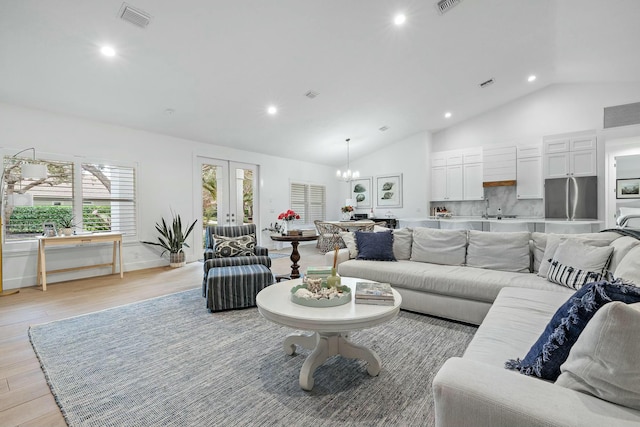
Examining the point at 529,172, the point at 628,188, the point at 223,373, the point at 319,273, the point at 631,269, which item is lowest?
the point at 223,373

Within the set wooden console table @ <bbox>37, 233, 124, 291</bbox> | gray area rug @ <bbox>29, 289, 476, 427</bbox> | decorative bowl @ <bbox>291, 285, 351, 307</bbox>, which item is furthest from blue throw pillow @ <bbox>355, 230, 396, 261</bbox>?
wooden console table @ <bbox>37, 233, 124, 291</bbox>

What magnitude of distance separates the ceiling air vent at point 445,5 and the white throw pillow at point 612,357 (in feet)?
12.3

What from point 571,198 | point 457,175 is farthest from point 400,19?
point 571,198

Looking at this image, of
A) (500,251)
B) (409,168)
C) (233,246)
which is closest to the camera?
(500,251)

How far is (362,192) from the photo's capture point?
8.98 metres

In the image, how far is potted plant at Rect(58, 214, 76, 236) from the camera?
4.31 m

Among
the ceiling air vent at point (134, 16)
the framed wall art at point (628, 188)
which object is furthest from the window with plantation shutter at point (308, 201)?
the framed wall art at point (628, 188)

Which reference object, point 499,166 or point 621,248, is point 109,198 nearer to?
point 621,248

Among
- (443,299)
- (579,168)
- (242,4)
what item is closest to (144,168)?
(242,4)

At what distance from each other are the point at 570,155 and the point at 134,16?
7305 mm

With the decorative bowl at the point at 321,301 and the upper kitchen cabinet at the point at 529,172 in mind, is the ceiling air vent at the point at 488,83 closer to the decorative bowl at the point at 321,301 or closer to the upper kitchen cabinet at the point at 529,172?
the upper kitchen cabinet at the point at 529,172

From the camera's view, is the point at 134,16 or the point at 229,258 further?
the point at 229,258

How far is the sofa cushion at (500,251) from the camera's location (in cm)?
295

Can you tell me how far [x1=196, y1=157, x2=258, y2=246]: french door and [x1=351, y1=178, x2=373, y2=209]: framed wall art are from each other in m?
3.31
